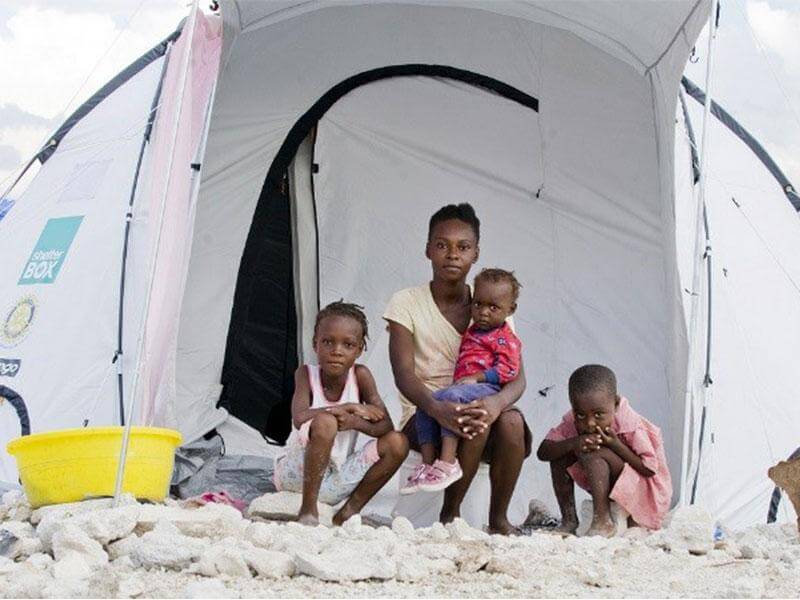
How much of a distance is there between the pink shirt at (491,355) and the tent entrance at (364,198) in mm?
1382

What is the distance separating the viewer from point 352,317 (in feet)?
13.0

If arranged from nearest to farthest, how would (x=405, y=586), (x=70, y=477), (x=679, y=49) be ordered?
(x=405, y=586)
(x=70, y=477)
(x=679, y=49)

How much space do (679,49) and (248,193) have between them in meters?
1.86

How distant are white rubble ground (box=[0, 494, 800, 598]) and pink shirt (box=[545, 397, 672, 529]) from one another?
426 millimetres

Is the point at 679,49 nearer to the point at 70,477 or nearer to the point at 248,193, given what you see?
the point at 248,193

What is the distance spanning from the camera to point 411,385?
3.90 m

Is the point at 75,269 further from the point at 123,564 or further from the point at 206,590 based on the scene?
the point at 206,590

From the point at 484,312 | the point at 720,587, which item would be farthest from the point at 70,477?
the point at 720,587

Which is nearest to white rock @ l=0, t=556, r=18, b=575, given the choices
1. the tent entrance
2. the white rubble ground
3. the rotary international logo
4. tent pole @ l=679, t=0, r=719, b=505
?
the white rubble ground

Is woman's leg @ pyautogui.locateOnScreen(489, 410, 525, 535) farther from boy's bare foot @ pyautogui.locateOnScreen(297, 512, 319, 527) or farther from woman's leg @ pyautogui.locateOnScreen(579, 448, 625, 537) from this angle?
boy's bare foot @ pyautogui.locateOnScreen(297, 512, 319, 527)

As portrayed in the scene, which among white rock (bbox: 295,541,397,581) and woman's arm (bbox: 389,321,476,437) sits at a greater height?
woman's arm (bbox: 389,321,476,437)

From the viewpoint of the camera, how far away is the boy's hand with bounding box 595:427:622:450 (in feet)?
13.0

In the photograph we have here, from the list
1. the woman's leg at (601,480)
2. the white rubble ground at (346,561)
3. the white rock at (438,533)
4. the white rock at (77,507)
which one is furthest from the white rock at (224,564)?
the woman's leg at (601,480)

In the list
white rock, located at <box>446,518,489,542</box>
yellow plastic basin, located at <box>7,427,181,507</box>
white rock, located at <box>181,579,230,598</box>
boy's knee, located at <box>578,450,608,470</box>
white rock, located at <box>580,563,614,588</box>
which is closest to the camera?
white rock, located at <box>181,579,230,598</box>
